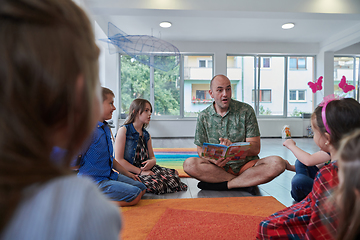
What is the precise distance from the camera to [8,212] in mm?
295

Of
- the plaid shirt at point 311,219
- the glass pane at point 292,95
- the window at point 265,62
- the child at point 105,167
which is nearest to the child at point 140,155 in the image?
the child at point 105,167

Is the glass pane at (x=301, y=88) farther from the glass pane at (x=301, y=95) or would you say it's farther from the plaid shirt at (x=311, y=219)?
the plaid shirt at (x=311, y=219)

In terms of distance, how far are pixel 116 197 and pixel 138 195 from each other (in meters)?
0.16

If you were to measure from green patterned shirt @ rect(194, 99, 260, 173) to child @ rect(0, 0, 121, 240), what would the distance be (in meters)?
2.04

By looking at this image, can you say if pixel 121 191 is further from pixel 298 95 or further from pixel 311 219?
pixel 298 95

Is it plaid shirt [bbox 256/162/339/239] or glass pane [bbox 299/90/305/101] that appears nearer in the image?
plaid shirt [bbox 256/162/339/239]

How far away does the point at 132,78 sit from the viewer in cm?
694

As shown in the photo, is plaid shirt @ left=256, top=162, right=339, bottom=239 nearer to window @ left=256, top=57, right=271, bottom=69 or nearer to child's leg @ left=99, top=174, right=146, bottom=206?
child's leg @ left=99, top=174, right=146, bottom=206

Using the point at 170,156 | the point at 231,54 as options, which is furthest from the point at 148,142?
the point at 231,54

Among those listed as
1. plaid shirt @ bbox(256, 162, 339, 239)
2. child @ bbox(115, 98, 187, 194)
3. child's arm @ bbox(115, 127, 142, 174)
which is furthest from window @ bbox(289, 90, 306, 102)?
plaid shirt @ bbox(256, 162, 339, 239)

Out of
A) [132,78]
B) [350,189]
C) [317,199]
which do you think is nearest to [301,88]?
[132,78]

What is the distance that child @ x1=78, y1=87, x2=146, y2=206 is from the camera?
1675 millimetres

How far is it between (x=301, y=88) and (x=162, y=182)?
255 inches

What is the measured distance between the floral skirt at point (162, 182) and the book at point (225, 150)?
1.38 ft
